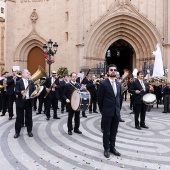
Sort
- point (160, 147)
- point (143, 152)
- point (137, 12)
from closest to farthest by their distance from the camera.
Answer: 1. point (143, 152)
2. point (160, 147)
3. point (137, 12)

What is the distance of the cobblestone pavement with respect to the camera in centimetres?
476

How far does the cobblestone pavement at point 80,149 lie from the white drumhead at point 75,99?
92 centimetres

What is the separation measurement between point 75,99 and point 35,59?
714 inches

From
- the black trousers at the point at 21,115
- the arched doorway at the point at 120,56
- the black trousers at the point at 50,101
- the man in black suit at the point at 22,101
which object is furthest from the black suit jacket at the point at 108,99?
the arched doorway at the point at 120,56

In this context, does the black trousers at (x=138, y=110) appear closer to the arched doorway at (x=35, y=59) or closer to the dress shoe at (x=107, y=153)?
the dress shoe at (x=107, y=153)

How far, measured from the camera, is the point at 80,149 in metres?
5.77

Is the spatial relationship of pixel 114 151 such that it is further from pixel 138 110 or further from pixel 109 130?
pixel 138 110

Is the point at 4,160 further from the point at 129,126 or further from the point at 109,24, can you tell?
the point at 109,24

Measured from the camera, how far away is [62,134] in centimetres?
720

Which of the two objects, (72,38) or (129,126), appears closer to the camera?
(129,126)

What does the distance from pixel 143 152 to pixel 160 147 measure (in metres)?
0.70

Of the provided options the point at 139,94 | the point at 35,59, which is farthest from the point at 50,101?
the point at 35,59

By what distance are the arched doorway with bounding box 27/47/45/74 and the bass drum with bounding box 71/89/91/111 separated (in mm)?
17762

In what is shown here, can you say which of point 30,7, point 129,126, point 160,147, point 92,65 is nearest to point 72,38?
point 92,65
